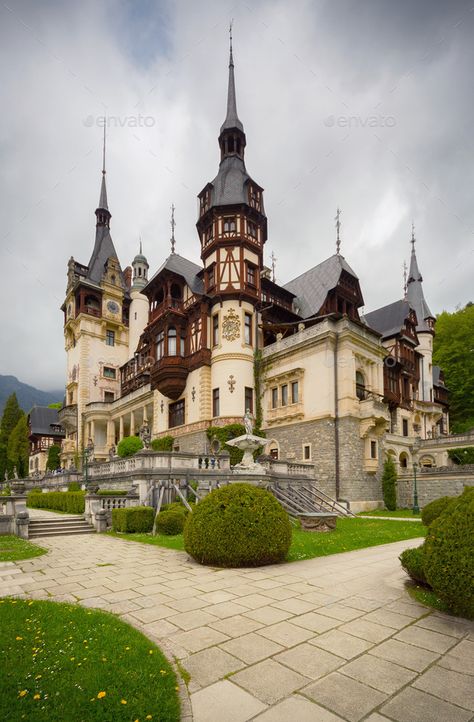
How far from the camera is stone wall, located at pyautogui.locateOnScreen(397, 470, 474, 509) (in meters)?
27.6

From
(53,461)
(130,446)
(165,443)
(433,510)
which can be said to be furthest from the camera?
(53,461)

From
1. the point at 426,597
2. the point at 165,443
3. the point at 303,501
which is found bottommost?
the point at 303,501

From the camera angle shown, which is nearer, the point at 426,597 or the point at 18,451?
the point at 426,597

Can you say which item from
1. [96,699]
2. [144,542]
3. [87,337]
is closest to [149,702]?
[96,699]

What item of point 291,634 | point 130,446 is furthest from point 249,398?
point 291,634

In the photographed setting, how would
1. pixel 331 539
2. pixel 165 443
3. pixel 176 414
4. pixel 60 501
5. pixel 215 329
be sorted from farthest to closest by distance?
pixel 176 414 → pixel 165 443 → pixel 215 329 → pixel 60 501 → pixel 331 539

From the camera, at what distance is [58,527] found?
17.0 meters

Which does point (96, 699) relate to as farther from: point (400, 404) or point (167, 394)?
point (400, 404)

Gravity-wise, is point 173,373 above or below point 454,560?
above

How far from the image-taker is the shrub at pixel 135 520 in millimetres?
16344

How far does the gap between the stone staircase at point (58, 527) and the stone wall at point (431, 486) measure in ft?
72.6

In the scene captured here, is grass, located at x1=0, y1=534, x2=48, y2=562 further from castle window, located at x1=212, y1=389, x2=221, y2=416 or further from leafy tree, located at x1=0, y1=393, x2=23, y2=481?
leafy tree, located at x1=0, y1=393, x2=23, y2=481

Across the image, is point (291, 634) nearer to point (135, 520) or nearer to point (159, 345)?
point (135, 520)

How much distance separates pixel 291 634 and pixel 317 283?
34212 mm
